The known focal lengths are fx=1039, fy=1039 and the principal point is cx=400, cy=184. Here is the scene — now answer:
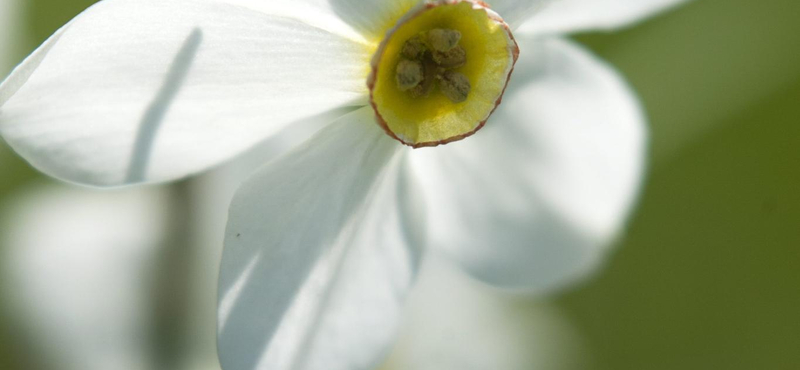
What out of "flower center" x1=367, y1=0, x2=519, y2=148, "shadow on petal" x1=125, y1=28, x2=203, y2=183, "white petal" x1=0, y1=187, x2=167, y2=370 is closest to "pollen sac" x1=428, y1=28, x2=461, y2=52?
"flower center" x1=367, y1=0, x2=519, y2=148

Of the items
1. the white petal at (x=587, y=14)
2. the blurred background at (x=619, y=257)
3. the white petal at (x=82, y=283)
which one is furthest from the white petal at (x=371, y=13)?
the white petal at (x=82, y=283)

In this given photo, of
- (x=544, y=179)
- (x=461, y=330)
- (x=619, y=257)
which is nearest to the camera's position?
(x=544, y=179)

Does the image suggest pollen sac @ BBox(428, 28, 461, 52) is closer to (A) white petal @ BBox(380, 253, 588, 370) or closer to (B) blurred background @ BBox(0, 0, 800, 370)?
(B) blurred background @ BBox(0, 0, 800, 370)

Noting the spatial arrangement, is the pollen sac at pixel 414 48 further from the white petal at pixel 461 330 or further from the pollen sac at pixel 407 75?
the white petal at pixel 461 330

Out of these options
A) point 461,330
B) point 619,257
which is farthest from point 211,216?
point 619,257

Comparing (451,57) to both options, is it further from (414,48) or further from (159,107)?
(159,107)

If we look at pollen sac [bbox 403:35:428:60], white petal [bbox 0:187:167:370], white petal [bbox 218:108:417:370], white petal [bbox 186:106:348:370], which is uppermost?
pollen sac [bbox 403:35:428:60]
